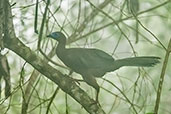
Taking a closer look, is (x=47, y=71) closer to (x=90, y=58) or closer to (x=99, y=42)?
(x=90, y=58)

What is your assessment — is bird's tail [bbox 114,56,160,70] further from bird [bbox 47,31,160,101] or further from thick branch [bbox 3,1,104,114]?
thick branch [bbox 3,1,104,114]

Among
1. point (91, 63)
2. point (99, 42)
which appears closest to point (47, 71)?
point (91, 63)

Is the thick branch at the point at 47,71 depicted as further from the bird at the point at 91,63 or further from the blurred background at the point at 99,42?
the blurred background at the point at 99,42

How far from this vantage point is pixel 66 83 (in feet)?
2.54

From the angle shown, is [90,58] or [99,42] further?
[99,42]

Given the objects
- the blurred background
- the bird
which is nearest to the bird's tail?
the bird

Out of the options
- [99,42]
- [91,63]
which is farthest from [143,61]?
[99,42]

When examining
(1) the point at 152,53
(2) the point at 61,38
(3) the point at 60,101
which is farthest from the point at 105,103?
(2) the point at 61,38

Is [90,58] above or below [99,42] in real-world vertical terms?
below

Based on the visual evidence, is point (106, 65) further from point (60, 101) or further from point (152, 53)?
point (152, 53)

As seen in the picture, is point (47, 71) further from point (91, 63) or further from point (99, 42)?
point (99, 42)

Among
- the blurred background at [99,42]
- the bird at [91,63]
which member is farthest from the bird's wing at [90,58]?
the blurred background at [99,42]

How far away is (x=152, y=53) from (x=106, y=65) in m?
0.90

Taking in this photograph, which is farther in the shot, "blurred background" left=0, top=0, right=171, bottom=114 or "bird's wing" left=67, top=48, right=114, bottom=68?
"blurred background" left=0, top=0, right=171, bottom=114
